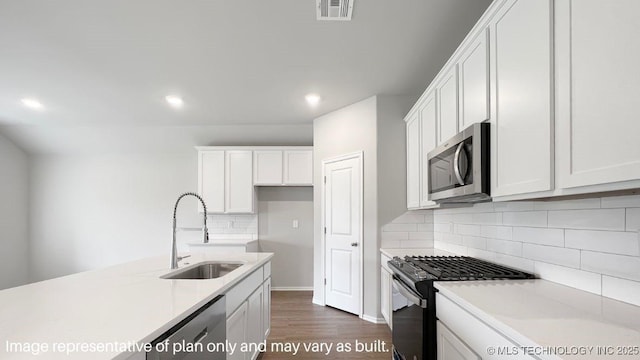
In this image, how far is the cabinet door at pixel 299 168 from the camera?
17.8ft

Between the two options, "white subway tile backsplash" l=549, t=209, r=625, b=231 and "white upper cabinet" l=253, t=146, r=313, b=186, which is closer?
"white subway tile backsplash" l=549, t=209, r=625, b=231

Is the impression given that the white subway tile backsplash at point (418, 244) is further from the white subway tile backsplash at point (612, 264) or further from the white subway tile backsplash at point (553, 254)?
the white subway tile backsplash at point (612, 264)

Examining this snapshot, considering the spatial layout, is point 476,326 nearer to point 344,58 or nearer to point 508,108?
point 508,108

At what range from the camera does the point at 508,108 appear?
1592mm

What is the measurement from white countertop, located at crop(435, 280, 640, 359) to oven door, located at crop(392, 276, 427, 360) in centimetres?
26

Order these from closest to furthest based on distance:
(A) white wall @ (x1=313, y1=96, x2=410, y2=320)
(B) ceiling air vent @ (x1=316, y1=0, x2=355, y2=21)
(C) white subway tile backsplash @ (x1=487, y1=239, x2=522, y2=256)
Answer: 1. (C) white subway tile backsplash @ (x1=487, y1=239, x2=522, y2=256)
2. (B) ceiling air vent @ (x1=316, y1=0, x2=355, y2=21)
3. (A) white wall @ (x1=313, y1=96, x2=410, y2=320)

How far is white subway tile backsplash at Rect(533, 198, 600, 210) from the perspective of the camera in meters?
1.54

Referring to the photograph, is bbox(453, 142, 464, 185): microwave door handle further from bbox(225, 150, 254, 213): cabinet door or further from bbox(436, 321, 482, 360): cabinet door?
bbox(225, 150, 254, 213): cabinet door

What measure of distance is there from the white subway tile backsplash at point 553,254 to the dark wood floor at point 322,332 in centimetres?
160

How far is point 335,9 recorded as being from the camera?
2.37 metres

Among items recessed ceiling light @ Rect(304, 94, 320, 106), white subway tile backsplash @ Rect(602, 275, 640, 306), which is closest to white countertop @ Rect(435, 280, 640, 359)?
white subway tile backsplash @ Rect(602, 275, 640, 306)

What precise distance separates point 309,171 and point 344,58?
2518 mm

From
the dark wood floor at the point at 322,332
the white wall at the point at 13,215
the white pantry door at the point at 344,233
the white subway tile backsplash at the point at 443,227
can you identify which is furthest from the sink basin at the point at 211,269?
the white wall at the point at 13,215

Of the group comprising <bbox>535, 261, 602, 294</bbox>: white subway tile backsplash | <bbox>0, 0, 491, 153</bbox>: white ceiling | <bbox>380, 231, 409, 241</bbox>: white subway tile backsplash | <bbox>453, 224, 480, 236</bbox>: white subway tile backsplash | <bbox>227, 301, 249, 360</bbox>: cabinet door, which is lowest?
<bbox>227, 301, 249, 360</bbox>: cabinet door
